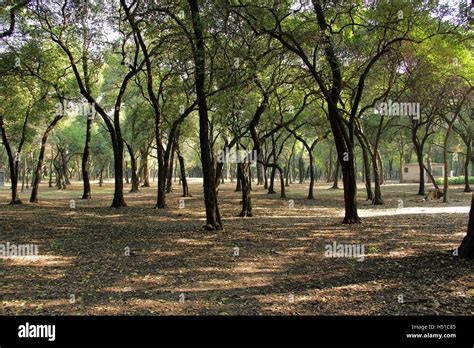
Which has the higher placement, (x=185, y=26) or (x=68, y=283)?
(x=185, y=26)

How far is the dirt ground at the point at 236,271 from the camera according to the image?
5.75 m

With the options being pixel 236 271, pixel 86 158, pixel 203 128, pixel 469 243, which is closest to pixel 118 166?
pixel 86 158

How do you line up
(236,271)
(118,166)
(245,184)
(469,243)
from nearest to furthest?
1. (469,243)
2. (236,271)
3. (245,184)
4. (118,166)

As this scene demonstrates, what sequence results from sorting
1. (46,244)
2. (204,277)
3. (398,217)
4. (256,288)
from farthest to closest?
(398,217), (46,244), (204,277), (256,288)

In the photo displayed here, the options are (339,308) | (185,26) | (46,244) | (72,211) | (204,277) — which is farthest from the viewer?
(72,211)

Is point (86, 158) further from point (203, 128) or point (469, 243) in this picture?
point (469, 243)

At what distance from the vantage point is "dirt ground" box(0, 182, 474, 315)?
18.9 feet

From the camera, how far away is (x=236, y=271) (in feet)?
26.6

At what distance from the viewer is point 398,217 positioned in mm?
16734

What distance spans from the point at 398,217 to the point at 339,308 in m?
12.4

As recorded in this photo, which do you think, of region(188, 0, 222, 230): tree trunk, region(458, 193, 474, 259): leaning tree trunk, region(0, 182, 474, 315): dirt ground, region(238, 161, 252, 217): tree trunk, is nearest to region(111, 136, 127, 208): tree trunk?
region(0, 182, 474, 315): dirt ground
